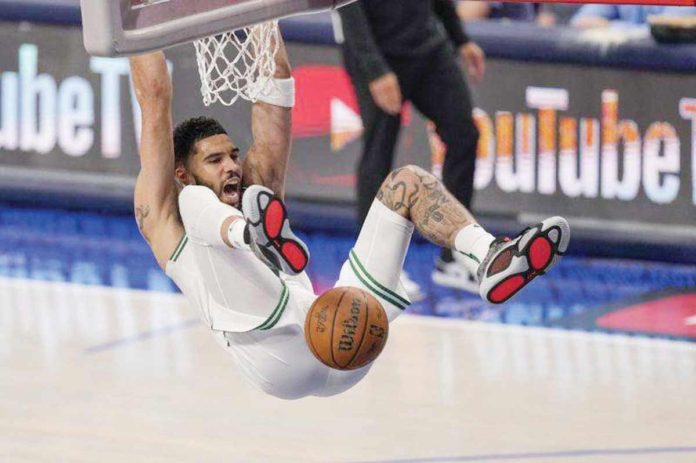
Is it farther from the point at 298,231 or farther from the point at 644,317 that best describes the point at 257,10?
the point at 298,231

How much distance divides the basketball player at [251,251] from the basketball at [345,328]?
369 millimetres

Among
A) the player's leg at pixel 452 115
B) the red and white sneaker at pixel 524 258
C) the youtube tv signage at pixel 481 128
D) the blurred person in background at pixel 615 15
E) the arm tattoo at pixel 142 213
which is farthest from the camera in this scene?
the blurred person in background at pixel 615 15

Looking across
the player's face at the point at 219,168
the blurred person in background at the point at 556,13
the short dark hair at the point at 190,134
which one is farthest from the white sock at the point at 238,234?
the blurred person in background at the point at 556,13

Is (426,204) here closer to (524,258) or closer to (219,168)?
(524,258)

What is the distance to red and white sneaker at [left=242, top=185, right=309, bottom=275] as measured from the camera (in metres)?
6.41

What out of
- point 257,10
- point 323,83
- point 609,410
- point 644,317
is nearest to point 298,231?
point 323,83

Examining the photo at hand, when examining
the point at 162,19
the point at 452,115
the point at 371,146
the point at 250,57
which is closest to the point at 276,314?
Result: the point at 250,57

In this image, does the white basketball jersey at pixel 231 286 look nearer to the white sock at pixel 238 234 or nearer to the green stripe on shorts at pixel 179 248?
the green stripe on shorts at pixel 179 248

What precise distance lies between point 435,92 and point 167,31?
5223 millimetres

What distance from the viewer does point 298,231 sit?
507 inches

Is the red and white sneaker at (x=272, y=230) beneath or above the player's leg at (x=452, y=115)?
above

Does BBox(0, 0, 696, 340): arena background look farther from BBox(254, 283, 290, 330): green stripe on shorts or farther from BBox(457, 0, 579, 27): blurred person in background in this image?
BBox(254, 283, 290, 330): green stripe on shorts

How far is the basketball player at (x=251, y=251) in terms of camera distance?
712cm

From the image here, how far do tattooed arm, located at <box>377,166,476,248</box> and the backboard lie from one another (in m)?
0.91
